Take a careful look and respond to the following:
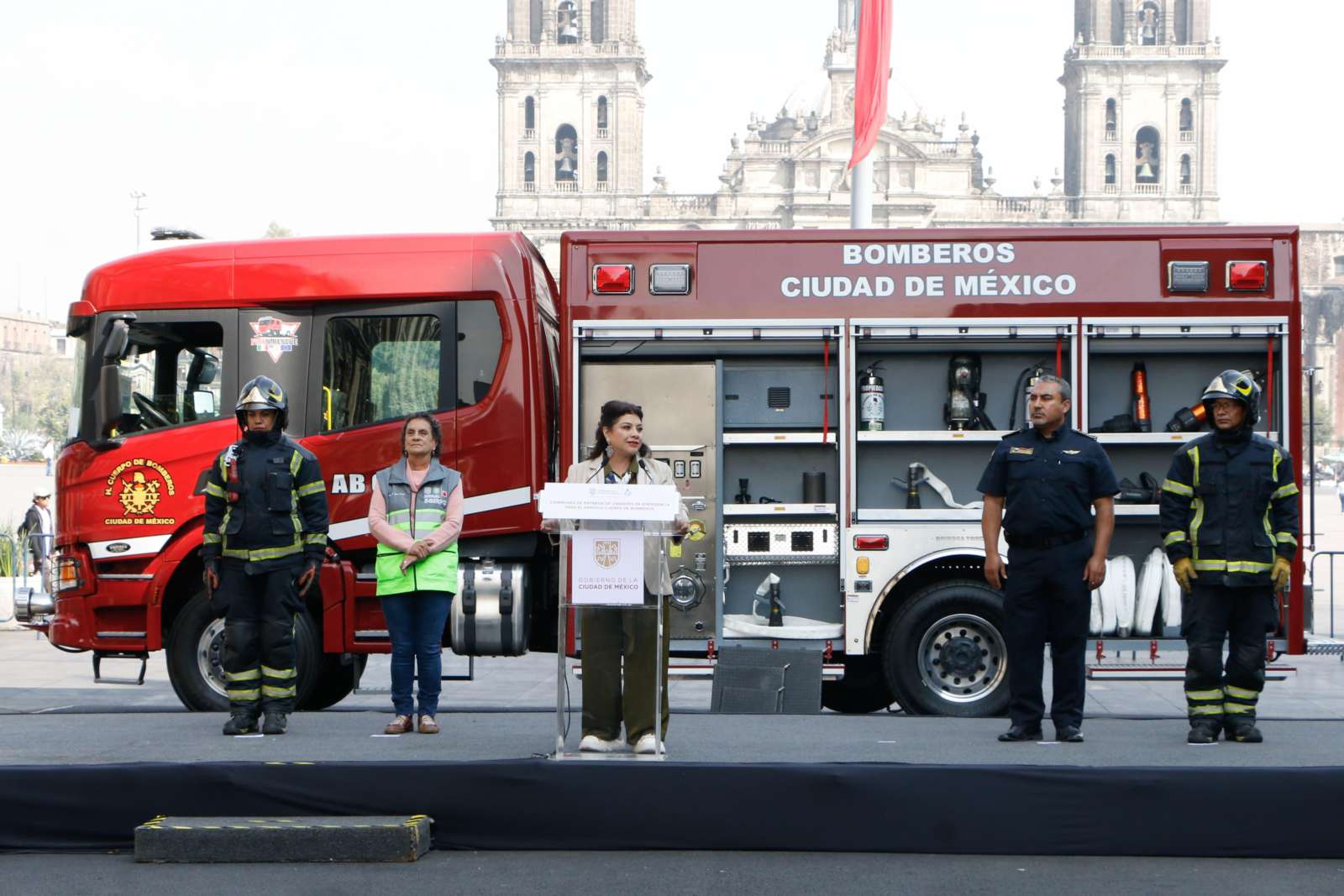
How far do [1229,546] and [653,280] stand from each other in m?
3.69

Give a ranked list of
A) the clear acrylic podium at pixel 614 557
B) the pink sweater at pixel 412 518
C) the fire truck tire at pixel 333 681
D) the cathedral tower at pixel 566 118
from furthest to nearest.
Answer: the cathedral tower at pixel 566 118 < the fire truck tire at pixel 333 681 < the pink sweater at pixel 412 518 < the clear acrylic podium at pixel 614 557

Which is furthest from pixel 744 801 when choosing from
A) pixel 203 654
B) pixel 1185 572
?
pixel 203 654

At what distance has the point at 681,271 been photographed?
987 centimetres

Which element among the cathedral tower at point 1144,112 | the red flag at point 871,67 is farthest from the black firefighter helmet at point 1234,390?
the cathedral tower at point 1144,112

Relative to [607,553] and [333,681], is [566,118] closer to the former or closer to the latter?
[333,681]

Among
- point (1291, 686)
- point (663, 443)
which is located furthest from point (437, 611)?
point (1291, 686)

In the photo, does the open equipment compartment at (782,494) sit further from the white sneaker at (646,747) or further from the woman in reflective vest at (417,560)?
the white sneaker at (646,747)

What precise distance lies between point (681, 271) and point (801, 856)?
170 inches

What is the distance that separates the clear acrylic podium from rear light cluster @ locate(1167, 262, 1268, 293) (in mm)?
4012

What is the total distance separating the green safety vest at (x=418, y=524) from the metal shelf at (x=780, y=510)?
6.81 feet

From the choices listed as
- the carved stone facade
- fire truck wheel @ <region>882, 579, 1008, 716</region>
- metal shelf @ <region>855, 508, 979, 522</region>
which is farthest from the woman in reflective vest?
the carved stone facade

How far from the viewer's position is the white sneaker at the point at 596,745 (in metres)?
7.12

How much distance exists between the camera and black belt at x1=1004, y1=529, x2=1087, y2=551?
7.90 m

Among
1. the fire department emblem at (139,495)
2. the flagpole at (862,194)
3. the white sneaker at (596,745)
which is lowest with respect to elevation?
the white sneaker at (596,745)
